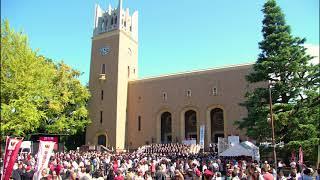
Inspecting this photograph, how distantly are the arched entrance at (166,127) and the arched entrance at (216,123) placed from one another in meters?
5.10

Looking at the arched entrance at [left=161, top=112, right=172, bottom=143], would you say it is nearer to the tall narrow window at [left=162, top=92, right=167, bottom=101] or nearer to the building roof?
the tall narrow window at [left=162, top=92, right=167, bottom=101]

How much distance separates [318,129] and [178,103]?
18.1 meters

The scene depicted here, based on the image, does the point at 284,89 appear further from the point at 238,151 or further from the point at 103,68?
the point at 103,68

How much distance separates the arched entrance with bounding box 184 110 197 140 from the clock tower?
700cm

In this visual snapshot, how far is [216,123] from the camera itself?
3691cm

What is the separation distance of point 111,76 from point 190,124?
10572 mm

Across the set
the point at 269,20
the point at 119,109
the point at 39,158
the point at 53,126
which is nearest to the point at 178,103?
the point at 119,109

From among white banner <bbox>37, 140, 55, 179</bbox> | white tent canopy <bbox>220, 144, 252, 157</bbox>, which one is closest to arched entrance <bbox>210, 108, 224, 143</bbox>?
white tent canopy <bbox>220, 144, 252, 157</bbox>

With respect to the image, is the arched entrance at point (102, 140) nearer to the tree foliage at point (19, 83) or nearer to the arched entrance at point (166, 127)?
the arched entrance at point (166, 127)

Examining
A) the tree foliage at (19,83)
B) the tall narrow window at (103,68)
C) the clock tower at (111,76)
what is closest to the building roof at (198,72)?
the clock tower at (111,76)

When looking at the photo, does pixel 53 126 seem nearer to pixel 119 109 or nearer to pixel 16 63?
pixel 119 109

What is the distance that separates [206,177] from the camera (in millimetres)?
8727

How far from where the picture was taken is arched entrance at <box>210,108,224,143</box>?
36.5m

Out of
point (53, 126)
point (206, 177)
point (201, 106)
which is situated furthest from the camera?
point (201, 106)
